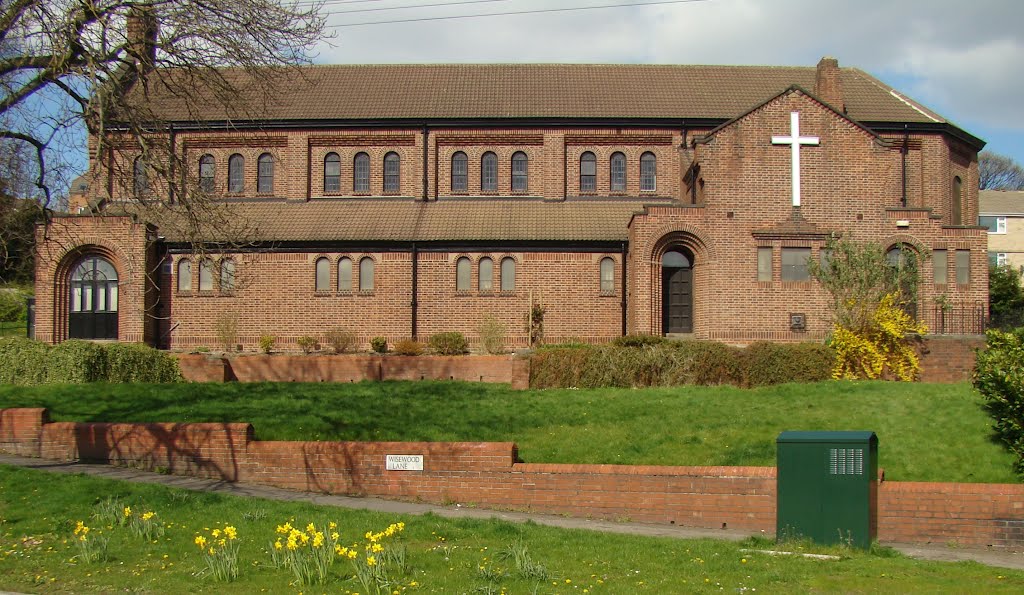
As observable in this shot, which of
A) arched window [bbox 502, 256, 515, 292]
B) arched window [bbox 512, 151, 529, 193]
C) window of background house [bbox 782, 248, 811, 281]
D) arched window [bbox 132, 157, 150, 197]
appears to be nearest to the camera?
arched window [bbox 132, 157, 150, 197]

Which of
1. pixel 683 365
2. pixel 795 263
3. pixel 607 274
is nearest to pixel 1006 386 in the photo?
pixel 683 365

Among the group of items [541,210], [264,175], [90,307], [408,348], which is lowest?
[408,348]

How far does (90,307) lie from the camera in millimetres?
32656

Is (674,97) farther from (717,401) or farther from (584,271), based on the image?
(717,401)

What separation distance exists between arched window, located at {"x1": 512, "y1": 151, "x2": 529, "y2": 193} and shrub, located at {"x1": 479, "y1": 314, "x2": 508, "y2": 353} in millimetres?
6088

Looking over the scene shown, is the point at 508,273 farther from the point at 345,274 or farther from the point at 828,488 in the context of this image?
the point at 828,488

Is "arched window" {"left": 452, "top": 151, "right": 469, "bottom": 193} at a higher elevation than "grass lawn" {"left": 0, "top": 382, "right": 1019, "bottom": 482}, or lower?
higher

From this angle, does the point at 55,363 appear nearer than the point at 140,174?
No

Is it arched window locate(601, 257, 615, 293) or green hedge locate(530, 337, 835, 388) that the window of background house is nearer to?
arched window locate(601, 257, 615, 293)

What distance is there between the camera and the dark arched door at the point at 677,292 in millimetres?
31797

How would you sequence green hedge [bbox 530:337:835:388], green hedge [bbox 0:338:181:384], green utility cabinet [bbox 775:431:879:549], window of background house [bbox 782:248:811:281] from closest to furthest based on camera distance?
green utility cabinet [bbox 775:431:879:549]
green hedge [bbox 0:338:181:384]
green hedge [bbox 530:337:835:388]
window of background house [bbox 782:248:811:281]

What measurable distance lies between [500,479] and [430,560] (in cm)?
464

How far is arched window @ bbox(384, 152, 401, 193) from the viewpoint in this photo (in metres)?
36.3

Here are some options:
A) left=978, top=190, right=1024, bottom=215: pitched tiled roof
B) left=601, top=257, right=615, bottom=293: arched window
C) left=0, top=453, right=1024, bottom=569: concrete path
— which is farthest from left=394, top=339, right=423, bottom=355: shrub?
left=978, top=190, right=1024, bottom=215: pitched tiled roof
